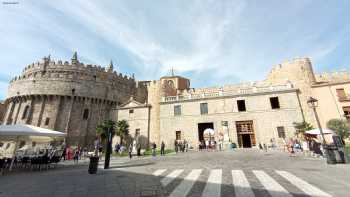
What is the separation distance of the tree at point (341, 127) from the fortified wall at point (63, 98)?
116 feet

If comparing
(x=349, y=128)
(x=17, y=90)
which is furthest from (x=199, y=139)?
(x=17, y=90)

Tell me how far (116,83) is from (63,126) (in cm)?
1347

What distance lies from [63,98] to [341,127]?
143 ft

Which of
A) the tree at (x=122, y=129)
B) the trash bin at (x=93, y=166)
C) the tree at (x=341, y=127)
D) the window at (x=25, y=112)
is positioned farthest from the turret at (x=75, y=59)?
the tree at (x=341, y=127)

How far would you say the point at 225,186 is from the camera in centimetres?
516

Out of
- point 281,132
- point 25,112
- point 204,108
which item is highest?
point 25,112

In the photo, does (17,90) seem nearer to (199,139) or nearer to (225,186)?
(199,139)

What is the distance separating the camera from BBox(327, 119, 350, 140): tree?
65.6 ft

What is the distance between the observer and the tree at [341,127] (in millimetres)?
20006

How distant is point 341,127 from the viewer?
20.4 metres

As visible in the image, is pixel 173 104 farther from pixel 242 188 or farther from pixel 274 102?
pixel 242 188

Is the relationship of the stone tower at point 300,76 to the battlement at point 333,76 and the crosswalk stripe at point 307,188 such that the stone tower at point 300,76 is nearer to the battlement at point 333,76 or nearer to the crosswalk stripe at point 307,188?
the battlement at point 333,76

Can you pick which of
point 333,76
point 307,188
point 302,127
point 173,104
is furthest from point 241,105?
point 307,188

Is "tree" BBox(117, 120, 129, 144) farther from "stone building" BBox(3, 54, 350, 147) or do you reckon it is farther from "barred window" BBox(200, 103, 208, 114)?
"barred window" BBox(200, 103, 208, 114)
